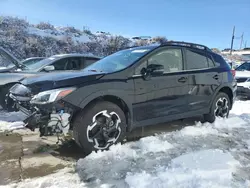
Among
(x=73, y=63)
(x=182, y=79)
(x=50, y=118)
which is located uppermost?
(x=73, y=63)

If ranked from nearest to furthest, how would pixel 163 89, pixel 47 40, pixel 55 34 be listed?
1. pixel 163 89
2. pixel 47 40
3. pixel 55 34

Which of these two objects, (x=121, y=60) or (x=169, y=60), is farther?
(x=169, y=60)

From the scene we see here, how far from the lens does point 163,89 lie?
13.6 ft

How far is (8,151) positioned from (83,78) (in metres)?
1.67

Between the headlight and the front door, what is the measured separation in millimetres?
1121

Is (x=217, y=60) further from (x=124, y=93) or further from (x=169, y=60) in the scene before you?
(x=124, y=93)

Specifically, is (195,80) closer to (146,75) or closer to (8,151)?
(146,75)

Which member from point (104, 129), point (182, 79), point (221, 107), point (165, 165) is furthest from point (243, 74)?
point (104, 129)

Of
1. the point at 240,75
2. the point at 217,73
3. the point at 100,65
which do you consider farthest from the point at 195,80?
the point at 240,75

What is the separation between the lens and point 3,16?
2048 cm

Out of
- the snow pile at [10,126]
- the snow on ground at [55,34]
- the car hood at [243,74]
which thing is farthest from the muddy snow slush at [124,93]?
the snow on ground at [55,34]

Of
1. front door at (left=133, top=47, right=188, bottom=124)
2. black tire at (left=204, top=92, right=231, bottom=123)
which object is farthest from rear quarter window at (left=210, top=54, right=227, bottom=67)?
front door at (left=133, top=47, right=188, bottom=124)

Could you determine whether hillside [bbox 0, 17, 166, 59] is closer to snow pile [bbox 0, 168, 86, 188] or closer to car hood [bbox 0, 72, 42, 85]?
car hood [bbox 0, 72, 42, 85]

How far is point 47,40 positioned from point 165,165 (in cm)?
1816
